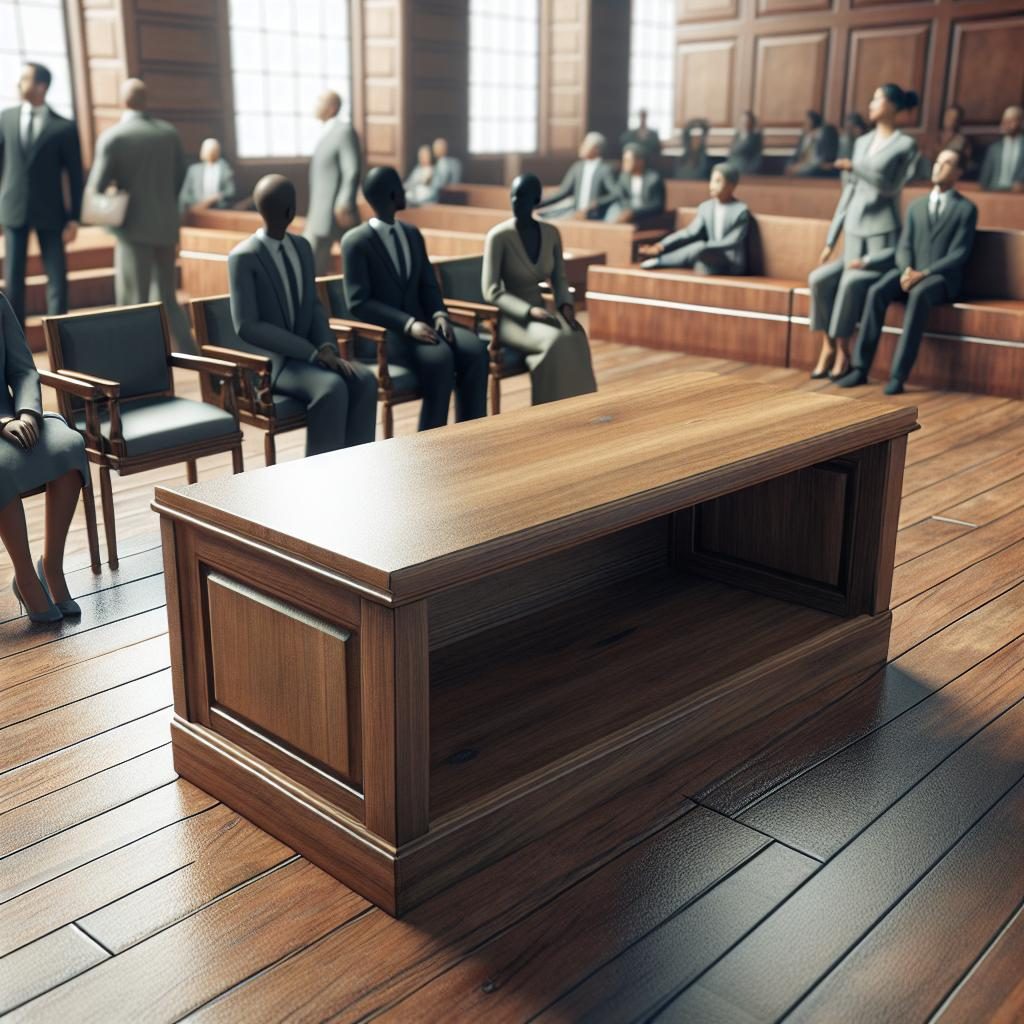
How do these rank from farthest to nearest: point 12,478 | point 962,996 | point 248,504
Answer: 1. point 12,478
2. point 248,504
3. point 962,996

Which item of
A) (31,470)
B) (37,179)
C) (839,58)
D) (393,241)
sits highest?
(839,58)

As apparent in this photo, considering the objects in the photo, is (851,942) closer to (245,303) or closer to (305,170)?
(245,303)

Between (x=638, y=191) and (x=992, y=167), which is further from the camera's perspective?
(x=992, y=167)

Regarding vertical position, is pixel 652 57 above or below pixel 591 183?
above

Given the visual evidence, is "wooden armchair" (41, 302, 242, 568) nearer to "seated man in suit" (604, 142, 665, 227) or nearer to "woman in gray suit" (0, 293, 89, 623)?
"woman in gray suit" (0, 293, 89, 623)

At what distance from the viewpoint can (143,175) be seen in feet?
20.9

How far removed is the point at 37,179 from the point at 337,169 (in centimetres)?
161

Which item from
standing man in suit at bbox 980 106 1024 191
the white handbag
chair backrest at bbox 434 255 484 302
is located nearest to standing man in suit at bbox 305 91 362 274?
the white handbag

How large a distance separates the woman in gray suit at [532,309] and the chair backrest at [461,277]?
21 cm

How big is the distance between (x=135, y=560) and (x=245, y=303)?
91 centimetres

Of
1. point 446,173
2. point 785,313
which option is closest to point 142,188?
point 785,313

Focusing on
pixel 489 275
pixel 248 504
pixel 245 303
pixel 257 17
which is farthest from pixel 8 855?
pixel 257 17

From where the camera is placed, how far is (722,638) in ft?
9.46

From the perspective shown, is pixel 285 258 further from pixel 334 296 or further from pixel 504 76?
pixel 504 76
